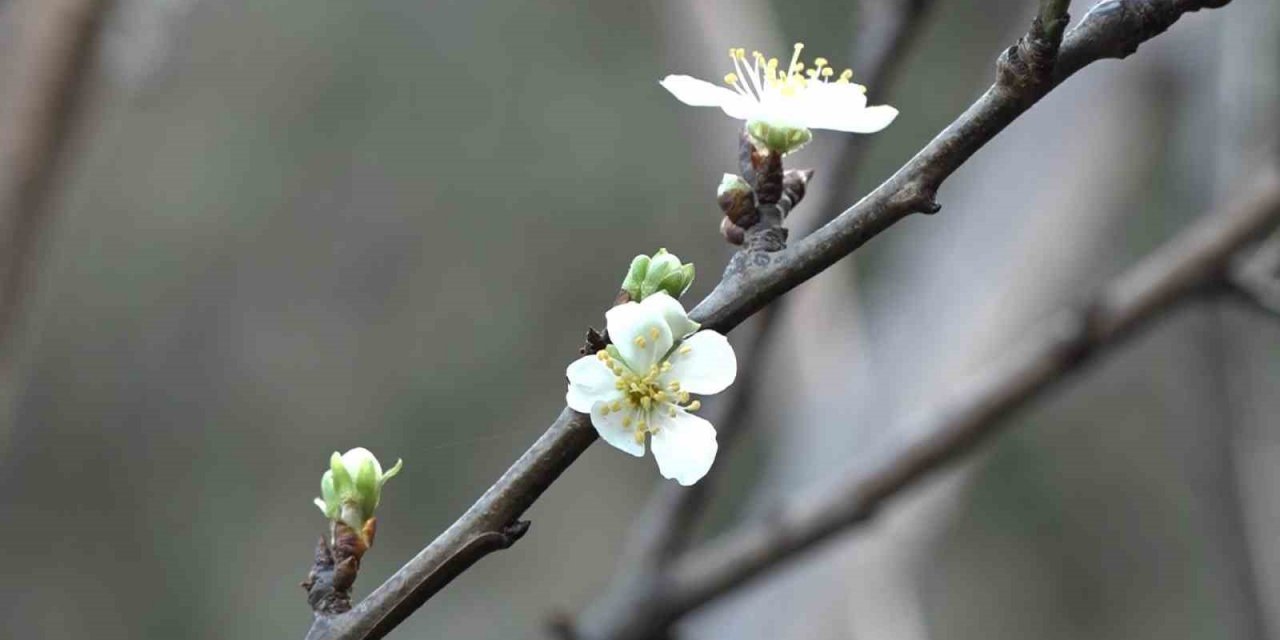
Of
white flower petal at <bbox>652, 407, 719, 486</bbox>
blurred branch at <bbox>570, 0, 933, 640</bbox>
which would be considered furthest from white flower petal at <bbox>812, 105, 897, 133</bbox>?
blurred branch at <bbox>570, 0, 933, 640</bbox>

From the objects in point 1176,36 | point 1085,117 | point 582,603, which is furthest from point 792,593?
point 582,603

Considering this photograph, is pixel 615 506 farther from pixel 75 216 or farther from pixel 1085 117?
pixel 1085 117

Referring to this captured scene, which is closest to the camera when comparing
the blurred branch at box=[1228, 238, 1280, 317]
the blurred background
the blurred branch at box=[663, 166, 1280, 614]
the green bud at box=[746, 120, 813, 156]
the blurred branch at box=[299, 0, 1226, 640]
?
the blurred branch at box=[299, 0, 1226, 640]

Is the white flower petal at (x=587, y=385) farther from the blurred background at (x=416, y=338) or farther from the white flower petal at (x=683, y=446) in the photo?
the blurred background at (x=416, y=338)

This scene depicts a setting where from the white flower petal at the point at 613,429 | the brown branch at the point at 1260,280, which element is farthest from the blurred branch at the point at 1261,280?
the white flower petal at the point at 613,429

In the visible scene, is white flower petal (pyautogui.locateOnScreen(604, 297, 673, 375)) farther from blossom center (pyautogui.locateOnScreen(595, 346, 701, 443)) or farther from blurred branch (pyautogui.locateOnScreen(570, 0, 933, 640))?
blurred branch (pyautogui.locateOnScreen(570, 0, 933, 640))

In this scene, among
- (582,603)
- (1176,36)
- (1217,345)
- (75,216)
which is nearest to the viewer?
(1217,345)

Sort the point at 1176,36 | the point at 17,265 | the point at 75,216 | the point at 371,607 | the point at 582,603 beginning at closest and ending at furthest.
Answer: the point at 371,607 < the point at 17,265 < the point at 1176,36 < the point at 582,603 < the point at 75,216

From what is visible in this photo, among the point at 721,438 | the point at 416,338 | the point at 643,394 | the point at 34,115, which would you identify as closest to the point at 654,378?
the point at 643,394
